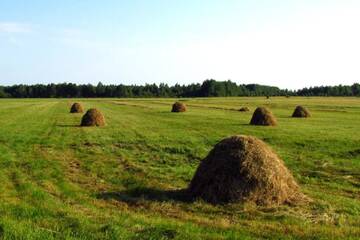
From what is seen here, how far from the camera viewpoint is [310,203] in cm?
1401

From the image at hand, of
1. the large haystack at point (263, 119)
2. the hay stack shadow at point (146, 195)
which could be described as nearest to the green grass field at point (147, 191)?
the hay stack shadow at point (146, 195)

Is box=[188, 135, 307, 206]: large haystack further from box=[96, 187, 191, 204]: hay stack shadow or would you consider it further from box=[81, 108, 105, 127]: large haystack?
box=[81, 108, 105, 127]: large haystack

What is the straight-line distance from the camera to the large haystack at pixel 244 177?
13.8m

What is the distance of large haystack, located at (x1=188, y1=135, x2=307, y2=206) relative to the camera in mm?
13828

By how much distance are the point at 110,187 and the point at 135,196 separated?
1.94 meters

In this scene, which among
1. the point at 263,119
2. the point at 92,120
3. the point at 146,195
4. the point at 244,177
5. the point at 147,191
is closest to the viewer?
the point at 244,177

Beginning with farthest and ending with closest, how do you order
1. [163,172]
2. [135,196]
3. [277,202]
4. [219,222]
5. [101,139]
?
[101,139] → [163,172] → [135,196] → [277,202] → [219,222]

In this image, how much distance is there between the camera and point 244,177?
1393 cm

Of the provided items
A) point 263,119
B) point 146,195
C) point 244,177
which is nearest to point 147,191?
point 146,195

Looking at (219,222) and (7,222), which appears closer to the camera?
(7,222)

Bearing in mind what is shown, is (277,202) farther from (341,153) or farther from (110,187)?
(341,153)

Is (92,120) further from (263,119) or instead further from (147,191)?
(147,191)

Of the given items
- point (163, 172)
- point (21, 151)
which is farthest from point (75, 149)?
point (163, 172)

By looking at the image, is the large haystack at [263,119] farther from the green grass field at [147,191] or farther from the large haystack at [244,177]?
the large haystack at [244,177]
